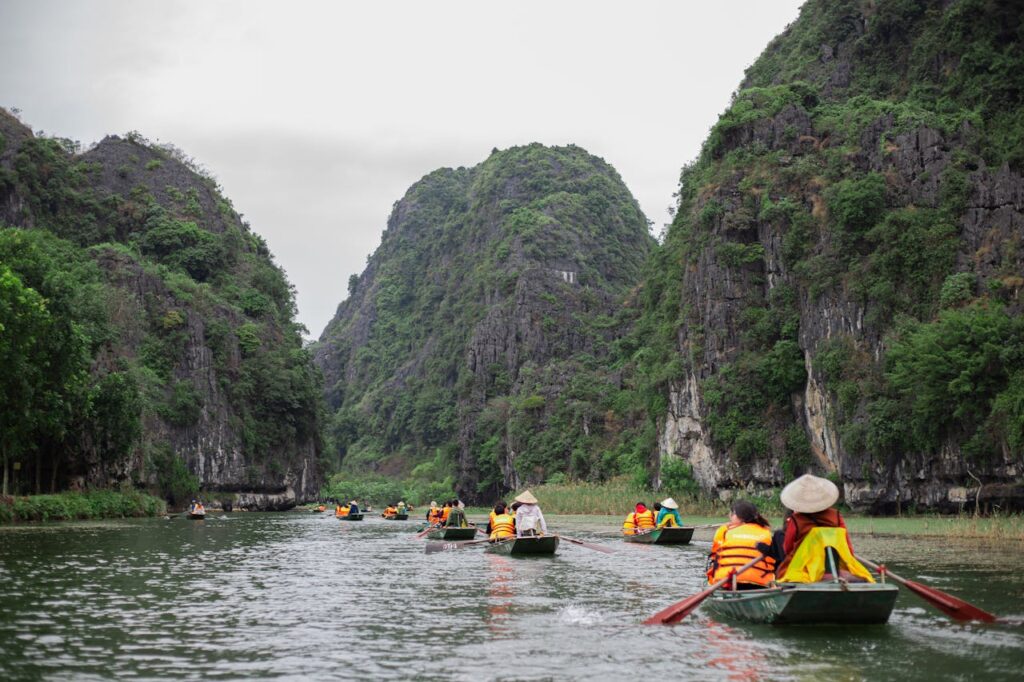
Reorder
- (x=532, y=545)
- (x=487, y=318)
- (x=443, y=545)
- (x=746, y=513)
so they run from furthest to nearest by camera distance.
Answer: (x=487, y=318)
(x=443, y=545)
(x=532, y=545)
(x=746, y=513)

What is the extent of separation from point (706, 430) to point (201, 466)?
3641 cm

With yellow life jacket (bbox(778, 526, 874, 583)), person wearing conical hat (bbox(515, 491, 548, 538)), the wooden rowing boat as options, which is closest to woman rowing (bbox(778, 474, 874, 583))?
yellow life jacket (bbox(778, 526, 874, 583))

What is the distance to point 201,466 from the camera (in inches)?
2660

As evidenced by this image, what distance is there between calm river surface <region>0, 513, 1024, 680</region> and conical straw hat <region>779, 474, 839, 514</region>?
1.30 metres

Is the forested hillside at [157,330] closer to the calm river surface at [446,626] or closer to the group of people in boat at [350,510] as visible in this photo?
the group of people in boat at [350,510]

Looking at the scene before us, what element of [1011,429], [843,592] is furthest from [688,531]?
[843,592]

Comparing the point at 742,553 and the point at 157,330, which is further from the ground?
the point at 157,330

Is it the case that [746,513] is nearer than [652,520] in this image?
Yes

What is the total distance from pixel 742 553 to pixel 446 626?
11.9 feet

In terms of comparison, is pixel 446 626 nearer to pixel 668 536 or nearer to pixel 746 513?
pixel 746 513

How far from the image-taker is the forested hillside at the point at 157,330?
1703 inches

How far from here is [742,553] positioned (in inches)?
469

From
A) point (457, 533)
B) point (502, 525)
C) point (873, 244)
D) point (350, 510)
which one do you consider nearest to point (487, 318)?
point (350, 510)

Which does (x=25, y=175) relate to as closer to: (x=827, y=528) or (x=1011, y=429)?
(x=1011, y=429)
